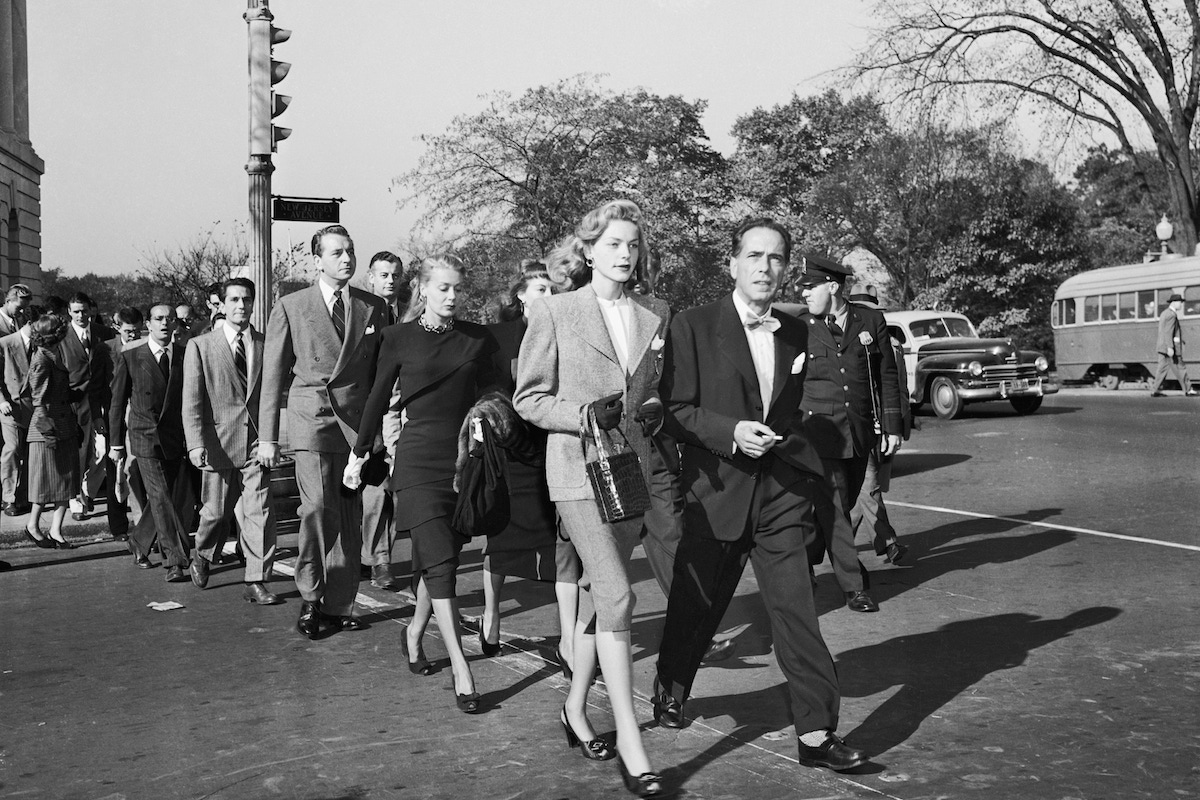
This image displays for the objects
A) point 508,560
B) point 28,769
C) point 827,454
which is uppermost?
point 827,454

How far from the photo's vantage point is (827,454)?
7.10m

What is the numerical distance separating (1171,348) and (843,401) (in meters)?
21.5

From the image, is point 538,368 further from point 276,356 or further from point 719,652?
point 276,356

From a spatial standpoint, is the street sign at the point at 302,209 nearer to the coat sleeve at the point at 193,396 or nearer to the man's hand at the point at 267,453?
the coat sleeve at the point at 193,396

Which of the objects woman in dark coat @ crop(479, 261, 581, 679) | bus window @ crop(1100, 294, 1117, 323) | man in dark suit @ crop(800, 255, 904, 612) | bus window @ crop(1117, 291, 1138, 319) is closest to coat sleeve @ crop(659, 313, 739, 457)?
woman in dark coat @ crop(479, 261, 581, 679)

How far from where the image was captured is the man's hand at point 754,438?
437 cm

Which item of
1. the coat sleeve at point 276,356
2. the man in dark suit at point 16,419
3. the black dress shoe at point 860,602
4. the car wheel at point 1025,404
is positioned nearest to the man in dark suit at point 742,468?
the black dress shoe at point 860,602

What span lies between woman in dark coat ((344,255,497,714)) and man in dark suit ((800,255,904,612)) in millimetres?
1971

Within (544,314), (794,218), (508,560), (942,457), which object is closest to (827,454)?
(508,560)

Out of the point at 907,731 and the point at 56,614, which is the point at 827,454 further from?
the point at 56,614

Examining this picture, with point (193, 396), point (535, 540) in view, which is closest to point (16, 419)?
point (193, 396)

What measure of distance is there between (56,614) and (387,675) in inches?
112

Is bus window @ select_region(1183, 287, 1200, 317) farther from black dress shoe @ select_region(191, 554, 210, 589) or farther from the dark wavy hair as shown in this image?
black dress shoe @ select_region(191, 554, 210, 589)

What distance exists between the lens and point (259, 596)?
788cm
